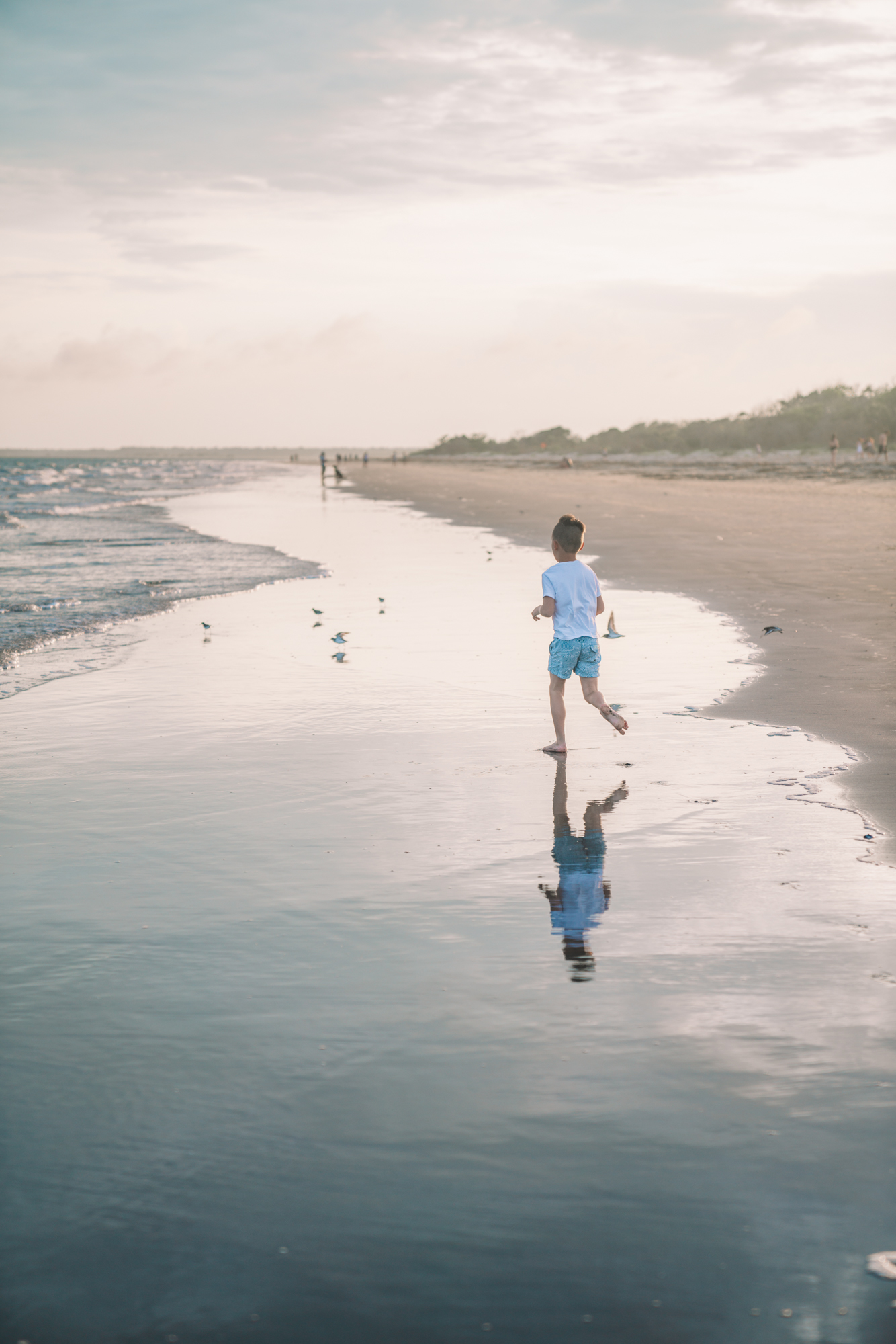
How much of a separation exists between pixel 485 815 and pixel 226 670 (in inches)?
198

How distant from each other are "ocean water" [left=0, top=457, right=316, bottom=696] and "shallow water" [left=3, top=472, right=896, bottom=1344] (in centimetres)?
477

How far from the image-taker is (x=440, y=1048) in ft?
12.0

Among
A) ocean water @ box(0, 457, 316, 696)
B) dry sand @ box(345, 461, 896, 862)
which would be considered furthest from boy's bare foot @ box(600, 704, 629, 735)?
ocean water @ box(0, 457, 316, 696)

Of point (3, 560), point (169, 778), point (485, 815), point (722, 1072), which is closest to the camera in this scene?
point (722, 1072)

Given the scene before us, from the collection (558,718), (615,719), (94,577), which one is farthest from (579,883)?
(94,577)

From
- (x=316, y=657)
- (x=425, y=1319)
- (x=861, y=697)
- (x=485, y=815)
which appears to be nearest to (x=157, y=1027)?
(x=425, y=1319)

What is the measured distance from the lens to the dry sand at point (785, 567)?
27.8 feet

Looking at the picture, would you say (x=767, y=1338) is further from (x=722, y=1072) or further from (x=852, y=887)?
(x=852, y=887)

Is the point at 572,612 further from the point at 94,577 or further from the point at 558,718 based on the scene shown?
the point at 94,577

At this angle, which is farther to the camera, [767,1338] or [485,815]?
[485,815]

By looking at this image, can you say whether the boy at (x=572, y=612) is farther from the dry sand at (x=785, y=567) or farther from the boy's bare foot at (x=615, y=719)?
the dry sand at (x=785, y=567)

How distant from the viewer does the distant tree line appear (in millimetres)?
77938

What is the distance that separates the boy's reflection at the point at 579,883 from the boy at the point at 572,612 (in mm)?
1680

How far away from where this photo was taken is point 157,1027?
3809mm
